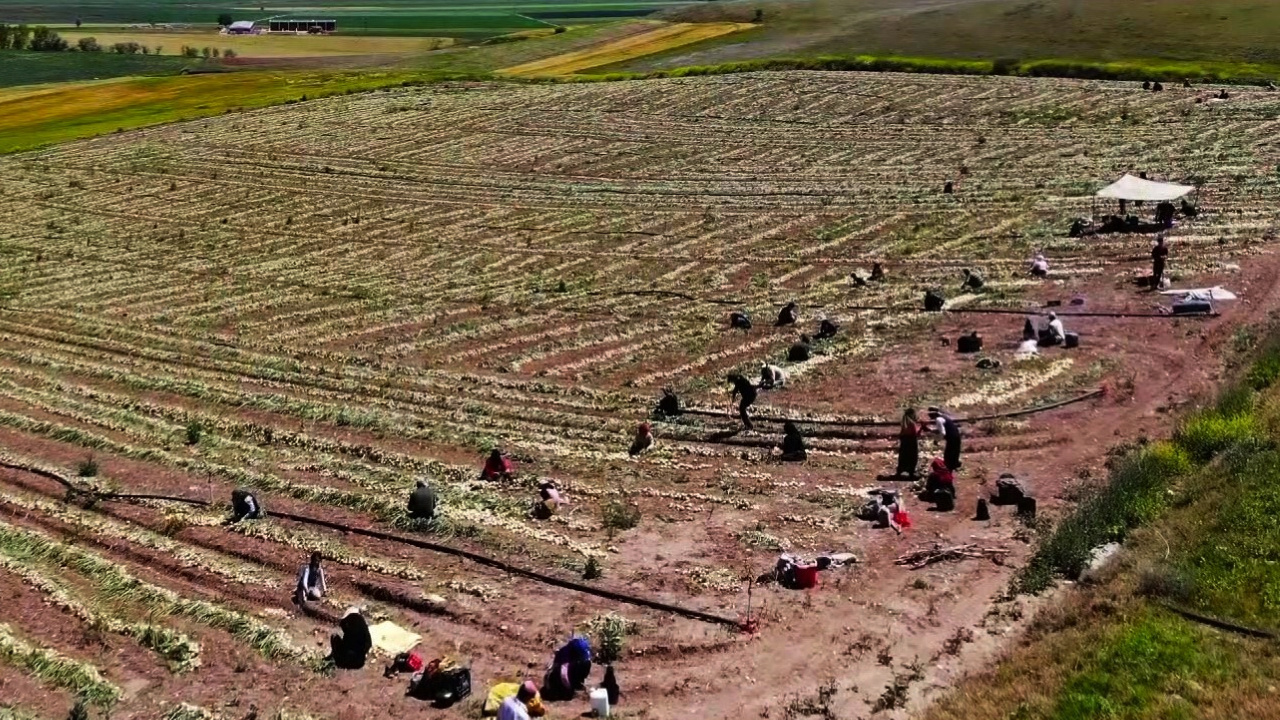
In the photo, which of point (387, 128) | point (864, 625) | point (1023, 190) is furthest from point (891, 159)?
point (864, 625)

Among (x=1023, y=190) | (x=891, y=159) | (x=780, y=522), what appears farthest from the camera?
(x=891, y=159)

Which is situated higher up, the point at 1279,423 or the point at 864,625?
the point at 1279,423

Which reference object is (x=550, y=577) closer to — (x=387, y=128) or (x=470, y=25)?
(x=387, y=128)

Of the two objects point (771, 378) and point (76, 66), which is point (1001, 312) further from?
point (76, 66)

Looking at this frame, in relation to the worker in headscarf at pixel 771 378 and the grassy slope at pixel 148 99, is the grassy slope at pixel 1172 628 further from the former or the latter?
the grassy slope at pixel 148 99

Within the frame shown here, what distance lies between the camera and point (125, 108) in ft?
324

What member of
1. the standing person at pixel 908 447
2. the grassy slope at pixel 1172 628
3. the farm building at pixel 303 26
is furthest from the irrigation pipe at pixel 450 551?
the farm building at pixel 303 26

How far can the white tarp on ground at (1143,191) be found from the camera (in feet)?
134

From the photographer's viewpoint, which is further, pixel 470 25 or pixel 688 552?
pixel 470 25

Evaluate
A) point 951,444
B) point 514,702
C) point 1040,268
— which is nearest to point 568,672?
point 514,702

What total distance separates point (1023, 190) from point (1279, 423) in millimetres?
30146

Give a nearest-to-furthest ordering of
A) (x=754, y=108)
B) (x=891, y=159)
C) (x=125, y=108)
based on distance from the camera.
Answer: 1. (x=891, y=159)
2. (x=754, y=108)
3. (x=125, y=108)

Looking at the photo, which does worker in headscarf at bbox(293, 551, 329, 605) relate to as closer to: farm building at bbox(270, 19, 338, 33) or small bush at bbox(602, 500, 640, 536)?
small bush at bbox(602, 500, 640, 536)

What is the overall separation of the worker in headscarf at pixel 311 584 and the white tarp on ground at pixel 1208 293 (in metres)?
24.9
